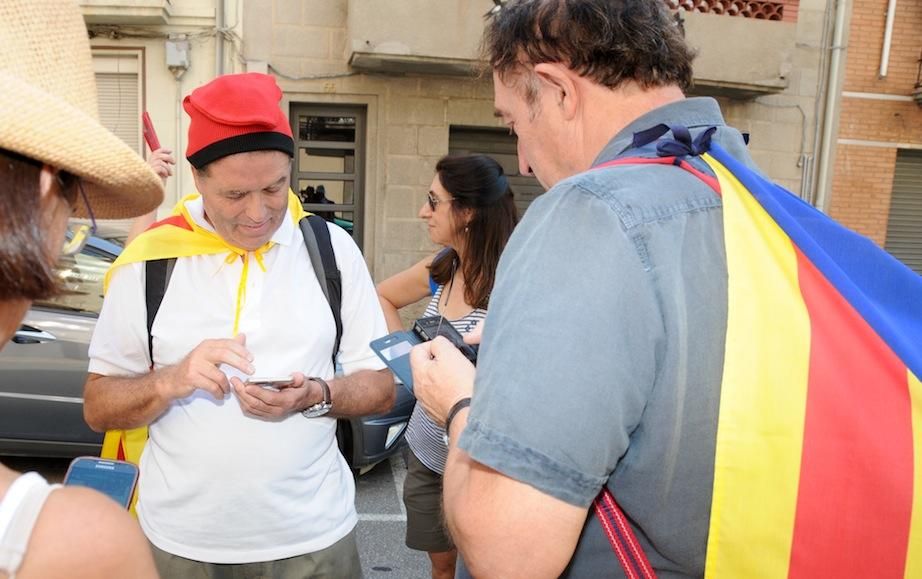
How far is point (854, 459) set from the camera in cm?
91

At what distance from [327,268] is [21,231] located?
4.29 ft

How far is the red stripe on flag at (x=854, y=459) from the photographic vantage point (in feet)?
2.97

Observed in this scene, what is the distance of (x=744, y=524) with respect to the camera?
3.10 feet

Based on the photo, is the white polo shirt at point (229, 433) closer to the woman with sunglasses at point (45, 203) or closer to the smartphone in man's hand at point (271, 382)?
the smartphone in man's hand at point (271, 382)

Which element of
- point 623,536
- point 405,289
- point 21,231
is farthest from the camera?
point 405,289

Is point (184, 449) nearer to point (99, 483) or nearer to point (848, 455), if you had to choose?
point (99, 483)

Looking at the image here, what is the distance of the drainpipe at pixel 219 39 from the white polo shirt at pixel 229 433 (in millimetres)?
6866

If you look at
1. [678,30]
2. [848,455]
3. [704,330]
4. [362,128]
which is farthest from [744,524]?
[362,128]

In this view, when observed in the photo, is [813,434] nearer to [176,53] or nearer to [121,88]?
[176,53]

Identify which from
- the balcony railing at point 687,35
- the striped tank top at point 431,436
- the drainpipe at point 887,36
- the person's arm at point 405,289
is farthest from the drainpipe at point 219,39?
the drainpipe at point 887,36

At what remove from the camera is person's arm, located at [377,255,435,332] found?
134 inches

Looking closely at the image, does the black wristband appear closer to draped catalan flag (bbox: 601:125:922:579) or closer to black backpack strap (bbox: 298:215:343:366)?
draped catalan flag (bbox: 601:125:922:579)

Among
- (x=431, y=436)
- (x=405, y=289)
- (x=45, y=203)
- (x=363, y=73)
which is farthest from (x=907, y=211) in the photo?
(x=45, y=203)

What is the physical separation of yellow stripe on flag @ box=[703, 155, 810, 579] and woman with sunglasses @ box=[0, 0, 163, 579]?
2.37 ft
